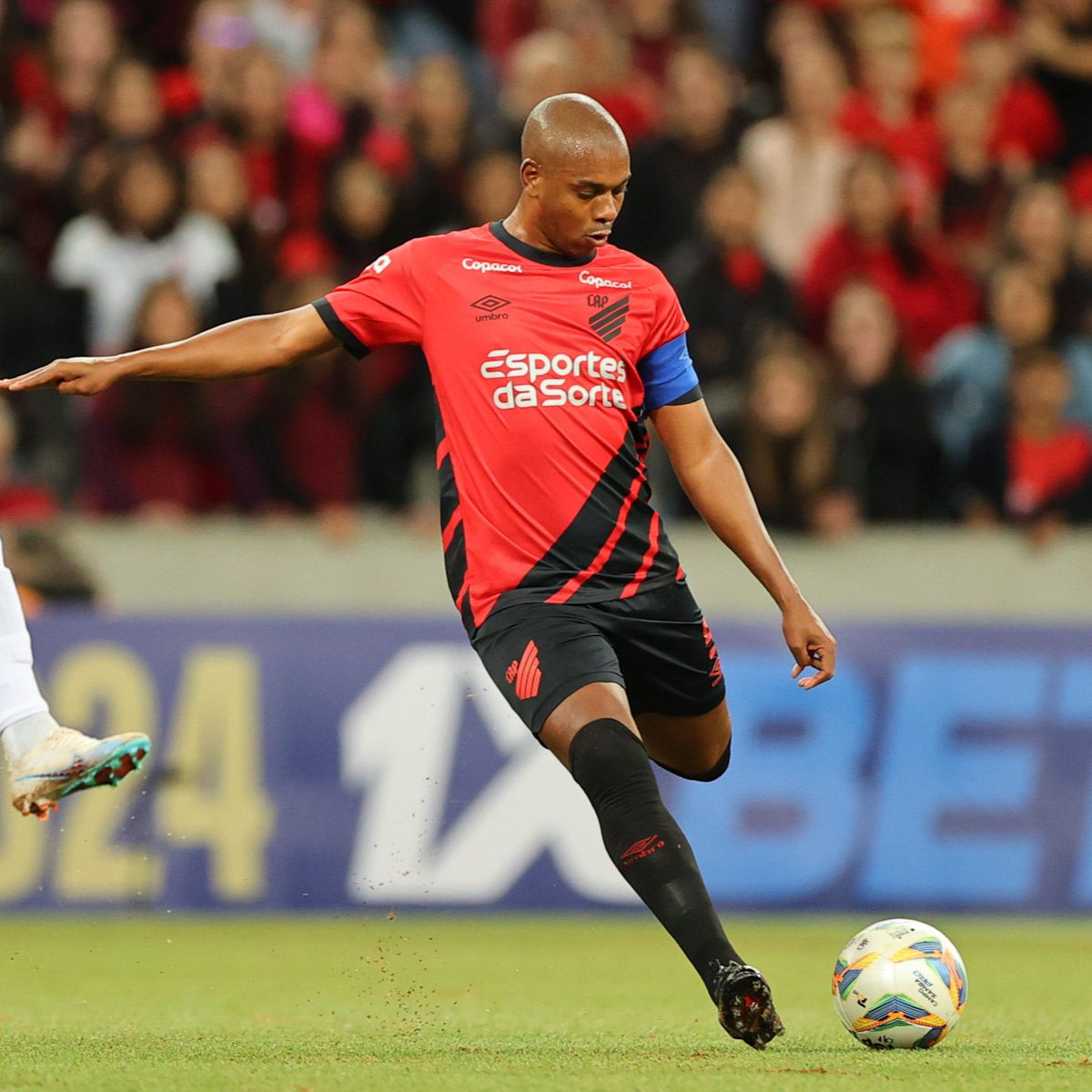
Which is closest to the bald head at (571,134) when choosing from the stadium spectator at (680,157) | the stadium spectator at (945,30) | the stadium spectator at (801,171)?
the stadium spectator at (680,157)

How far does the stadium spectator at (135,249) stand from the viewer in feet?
40.5

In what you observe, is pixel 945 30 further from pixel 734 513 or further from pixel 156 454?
pixel 734 513

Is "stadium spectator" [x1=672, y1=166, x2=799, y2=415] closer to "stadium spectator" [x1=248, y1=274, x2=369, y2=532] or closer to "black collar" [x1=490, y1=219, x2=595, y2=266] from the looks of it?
"stadium spectator" [x1=248, y1=274, x2=369, y2=532]

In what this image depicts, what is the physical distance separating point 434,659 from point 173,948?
2.25m

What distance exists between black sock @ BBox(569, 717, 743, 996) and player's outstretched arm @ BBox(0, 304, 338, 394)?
1.42 m

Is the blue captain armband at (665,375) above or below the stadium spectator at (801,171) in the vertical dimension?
above

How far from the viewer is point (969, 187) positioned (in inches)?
559

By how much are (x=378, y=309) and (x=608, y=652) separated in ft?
4.01

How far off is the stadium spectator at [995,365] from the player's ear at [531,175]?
6480 millimetres

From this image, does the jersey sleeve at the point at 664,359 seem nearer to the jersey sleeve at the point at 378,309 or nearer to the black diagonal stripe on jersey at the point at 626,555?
the black diagonal stripe on jersey at the point at 626,555

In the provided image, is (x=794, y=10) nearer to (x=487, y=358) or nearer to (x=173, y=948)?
(x=173, y=948)

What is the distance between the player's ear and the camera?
6340mm

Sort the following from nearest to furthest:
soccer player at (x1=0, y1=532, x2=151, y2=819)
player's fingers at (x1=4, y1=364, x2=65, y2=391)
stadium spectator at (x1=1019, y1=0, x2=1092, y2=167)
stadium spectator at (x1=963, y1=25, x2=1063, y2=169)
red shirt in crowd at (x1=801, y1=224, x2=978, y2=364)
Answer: player's fingers at (x1=4, y1=364, x2=65, y2=391) < soccer player at (x1=0, y1=532, x2=151, y2=819) < red shirt in crowd at (x1=801, y1=224, x2=978, y2=364) < stadium spectator at (x1=963, y1=25, x2=1063, y2=169) < stadium spectator at (x1=1019, y1=0, x2=1092, y2=167)

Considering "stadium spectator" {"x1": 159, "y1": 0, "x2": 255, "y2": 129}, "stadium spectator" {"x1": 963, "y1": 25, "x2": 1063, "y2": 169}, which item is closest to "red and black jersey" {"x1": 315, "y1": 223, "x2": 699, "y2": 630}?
"stadium spectator" {"x1": 159, "y1": 0, "x2": 255, "y2": 129}
